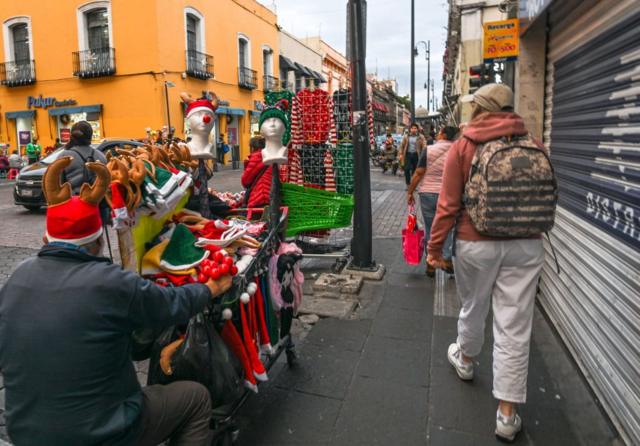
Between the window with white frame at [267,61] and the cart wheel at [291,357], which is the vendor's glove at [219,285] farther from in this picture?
the window with white frame at [267,61]

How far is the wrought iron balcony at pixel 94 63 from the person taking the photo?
22.9 meters

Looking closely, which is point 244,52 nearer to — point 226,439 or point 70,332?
point 226,439

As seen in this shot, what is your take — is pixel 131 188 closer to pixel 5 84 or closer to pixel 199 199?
pixel 199 199

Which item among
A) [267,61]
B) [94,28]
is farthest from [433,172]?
[267,61]

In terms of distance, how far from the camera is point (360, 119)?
571 cm

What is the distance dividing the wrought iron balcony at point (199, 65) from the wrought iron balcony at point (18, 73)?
7893mm

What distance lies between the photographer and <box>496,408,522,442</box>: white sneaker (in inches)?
110

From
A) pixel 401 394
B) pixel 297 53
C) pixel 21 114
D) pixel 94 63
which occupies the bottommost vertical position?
pixel 401 394

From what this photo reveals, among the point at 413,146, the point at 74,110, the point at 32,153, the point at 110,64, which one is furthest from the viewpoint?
the point at 74,110

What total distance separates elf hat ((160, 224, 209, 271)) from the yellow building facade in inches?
769

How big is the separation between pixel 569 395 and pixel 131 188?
2970mm

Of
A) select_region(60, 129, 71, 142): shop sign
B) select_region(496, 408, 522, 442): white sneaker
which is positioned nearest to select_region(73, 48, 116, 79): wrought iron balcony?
select_region(60, 129, 71, 142): shop sign

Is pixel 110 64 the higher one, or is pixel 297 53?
pixel 297 53

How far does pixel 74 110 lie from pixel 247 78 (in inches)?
380
